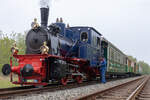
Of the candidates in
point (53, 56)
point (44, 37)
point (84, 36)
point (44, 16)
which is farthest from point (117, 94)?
point (84, 36)

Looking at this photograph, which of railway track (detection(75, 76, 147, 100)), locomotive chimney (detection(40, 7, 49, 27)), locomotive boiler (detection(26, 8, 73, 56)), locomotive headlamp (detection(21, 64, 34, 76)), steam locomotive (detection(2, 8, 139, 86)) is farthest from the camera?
locomotive chimney (detection(40, 7, 49, 27))

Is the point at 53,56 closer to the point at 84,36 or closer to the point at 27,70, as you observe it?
the point at 27,70

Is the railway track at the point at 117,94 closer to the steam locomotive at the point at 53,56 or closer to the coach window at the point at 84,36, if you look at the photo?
the steam locomotive at the point at 53,56

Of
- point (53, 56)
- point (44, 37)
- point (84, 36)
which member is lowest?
point (53, 56)

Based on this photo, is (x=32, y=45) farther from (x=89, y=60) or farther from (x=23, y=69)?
(x=89, y=60)

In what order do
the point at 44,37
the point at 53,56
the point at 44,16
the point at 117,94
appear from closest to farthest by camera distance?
the point at 117,94 < the point at 53,56 < the point at 44,37 < the point at 44,16

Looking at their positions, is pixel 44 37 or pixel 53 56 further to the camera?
pixel 44 37

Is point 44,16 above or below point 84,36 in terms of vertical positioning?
above

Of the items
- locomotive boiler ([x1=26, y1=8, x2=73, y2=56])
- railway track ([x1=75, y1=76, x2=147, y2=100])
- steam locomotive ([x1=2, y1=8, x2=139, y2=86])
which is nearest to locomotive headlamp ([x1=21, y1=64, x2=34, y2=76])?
steam locomotive ([x1=2, y1=8, x2=139, y2=86])

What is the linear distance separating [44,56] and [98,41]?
22.6 feet

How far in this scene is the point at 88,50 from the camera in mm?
12375

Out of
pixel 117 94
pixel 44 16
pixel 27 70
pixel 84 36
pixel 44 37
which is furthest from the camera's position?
pixel 84 36

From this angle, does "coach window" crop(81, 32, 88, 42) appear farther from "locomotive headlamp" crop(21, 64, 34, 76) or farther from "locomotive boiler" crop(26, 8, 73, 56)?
"locomotive headlamp" crop(21, 64, 34, 76)

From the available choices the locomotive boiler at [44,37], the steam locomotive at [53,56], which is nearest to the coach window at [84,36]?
the steam locomotive at [53,56]
